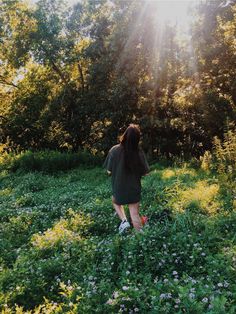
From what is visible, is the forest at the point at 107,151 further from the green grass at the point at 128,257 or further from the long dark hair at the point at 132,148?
the long dark hair at the point at 132,148

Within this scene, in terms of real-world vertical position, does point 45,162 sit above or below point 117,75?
below

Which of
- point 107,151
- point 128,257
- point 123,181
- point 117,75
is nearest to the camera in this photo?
point 128,257

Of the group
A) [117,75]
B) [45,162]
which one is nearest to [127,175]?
[45,162]

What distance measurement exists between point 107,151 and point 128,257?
16.8m

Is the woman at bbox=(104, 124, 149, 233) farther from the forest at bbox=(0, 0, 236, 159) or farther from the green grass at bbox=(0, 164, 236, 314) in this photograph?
the forest at bbox=(0, 0, 236, 159)

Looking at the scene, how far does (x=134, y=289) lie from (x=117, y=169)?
3.42 m

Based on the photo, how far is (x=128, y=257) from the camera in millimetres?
6188

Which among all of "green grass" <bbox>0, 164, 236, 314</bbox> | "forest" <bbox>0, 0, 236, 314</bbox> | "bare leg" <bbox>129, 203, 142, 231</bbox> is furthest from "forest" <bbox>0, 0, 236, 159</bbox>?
"bare leg" <bbox>129, 203, 142, 231</bbox>

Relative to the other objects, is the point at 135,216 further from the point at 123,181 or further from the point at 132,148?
Answer: the point at 132,148

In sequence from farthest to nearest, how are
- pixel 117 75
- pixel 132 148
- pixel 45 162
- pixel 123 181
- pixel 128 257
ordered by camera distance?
pixel 117 75 < pixel 45 162 < pixel 123 181 < pixel 132 148 < pixel 128 257

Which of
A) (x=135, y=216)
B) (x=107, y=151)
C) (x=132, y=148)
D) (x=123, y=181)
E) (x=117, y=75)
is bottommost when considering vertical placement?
(x=107, y=151)

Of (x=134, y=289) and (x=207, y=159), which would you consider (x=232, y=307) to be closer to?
(x=134, y=289)

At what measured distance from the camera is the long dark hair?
7555 mm

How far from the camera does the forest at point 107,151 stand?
5.47 meters
